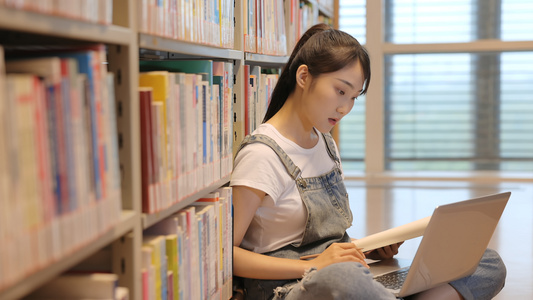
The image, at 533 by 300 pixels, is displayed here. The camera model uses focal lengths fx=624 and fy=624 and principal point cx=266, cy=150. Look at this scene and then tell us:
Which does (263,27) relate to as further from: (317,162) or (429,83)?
(429,83)

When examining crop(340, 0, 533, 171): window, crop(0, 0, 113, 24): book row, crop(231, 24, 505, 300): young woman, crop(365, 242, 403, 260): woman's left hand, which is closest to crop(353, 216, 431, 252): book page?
crop(231, 24, 505, 300): young woman

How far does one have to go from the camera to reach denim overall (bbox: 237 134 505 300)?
4.44 ft

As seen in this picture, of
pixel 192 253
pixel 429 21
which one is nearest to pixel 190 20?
pixel 192 253

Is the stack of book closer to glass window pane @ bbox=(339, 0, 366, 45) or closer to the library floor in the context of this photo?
the library floor

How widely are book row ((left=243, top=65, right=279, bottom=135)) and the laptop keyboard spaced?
594 mm

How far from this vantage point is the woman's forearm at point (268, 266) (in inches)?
59.0

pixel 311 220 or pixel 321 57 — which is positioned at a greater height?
pixel 321 57

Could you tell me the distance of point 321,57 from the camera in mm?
1646

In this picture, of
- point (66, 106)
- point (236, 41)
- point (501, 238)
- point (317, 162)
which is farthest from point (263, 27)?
point (501, 238)

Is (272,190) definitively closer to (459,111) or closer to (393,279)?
(393,279)

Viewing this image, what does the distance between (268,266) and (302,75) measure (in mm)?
523

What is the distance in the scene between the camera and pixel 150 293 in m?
1.05

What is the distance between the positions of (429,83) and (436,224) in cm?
376

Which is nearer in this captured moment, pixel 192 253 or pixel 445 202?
pixel 192 253
